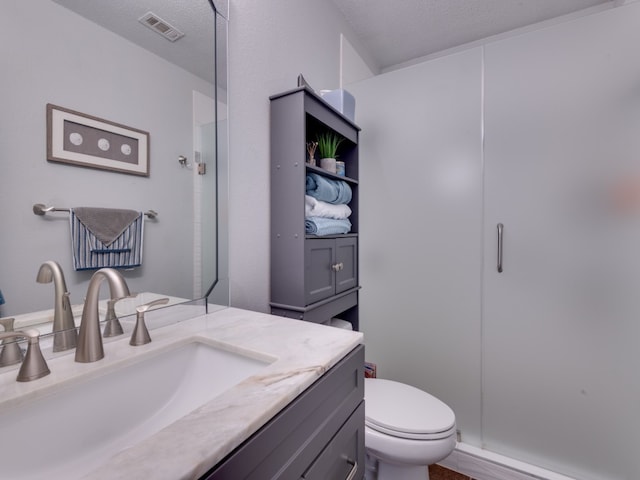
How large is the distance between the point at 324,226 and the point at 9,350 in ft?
2.92

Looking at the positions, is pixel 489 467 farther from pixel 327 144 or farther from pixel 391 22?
pixel 391 22

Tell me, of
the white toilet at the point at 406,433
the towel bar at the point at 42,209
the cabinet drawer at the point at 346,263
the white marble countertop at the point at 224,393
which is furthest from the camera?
the cabinet drawer at the point at 346,263

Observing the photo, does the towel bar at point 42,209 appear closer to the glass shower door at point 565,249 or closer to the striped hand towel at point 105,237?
the striped hand towel at point 105,237

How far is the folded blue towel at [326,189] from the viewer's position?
3.77 ft

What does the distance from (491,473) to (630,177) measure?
144 cm

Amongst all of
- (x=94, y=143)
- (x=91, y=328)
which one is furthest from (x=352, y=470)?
(x=94, y=143)

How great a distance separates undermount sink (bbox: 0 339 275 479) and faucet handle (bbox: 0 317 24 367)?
14 cm

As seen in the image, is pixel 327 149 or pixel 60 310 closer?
pixel 60 310

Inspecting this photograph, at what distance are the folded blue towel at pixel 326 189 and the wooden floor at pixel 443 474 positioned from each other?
139 centimetres

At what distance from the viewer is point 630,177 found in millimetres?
1206

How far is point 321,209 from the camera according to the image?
3.81ft

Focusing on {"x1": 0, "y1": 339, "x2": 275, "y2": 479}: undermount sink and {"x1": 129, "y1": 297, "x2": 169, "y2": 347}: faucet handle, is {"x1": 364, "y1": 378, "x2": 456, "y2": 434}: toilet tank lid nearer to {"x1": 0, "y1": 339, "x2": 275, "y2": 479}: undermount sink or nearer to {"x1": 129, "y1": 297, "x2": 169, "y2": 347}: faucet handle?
{"x1": 0, "y1": 339, "x2": 275, "y2": 479}: undermount sink

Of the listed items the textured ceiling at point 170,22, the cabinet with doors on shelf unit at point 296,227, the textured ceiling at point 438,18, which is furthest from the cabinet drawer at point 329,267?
the textured ceiling at point 438,18

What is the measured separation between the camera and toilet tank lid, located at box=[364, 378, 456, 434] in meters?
1.05
